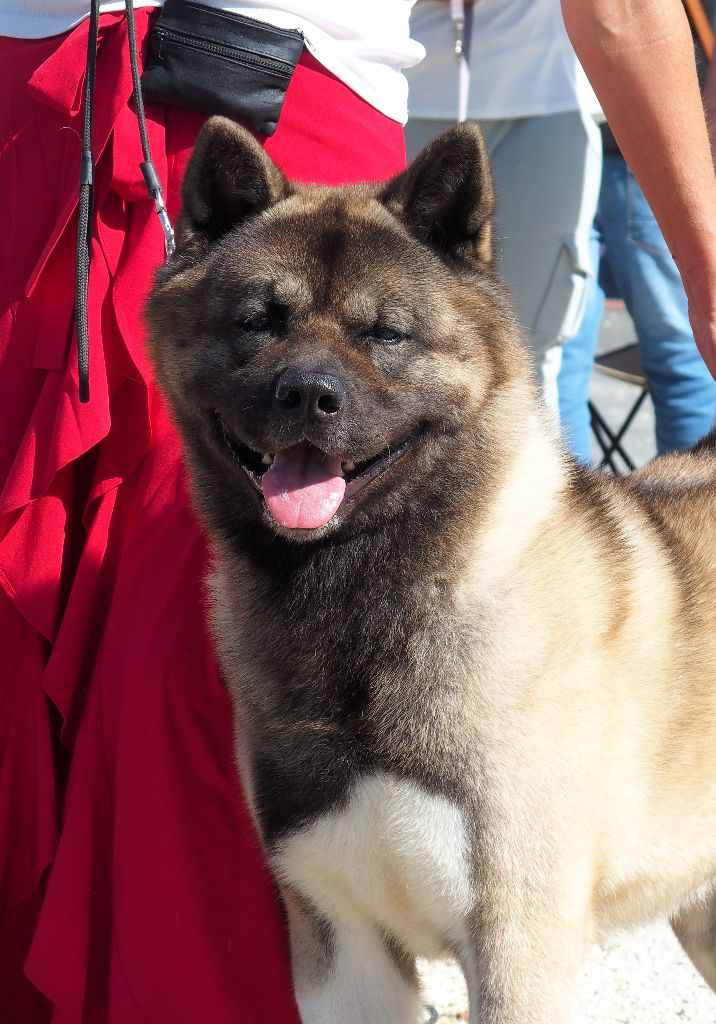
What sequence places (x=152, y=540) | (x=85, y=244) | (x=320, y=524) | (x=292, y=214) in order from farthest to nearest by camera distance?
1. (x=152, y=540)
2. (x=85, y=244)
3. (x=292, y=214)
4. (x=320, y=524)

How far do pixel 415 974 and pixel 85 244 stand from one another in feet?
4.99

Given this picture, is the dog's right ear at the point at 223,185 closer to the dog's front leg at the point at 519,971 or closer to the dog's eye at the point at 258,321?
the dog's eye at the point at 258,321

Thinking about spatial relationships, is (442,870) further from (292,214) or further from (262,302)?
(292,214)

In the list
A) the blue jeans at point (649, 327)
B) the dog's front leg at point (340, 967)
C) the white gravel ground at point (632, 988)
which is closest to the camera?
the dog's front leg at point (340, 967)

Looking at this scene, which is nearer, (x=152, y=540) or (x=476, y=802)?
(x=476, y=802)

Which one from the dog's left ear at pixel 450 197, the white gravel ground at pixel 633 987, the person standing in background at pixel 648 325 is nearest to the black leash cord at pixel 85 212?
the dog's left ear at pixel 450 197

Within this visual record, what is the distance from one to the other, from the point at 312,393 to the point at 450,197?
491 mm

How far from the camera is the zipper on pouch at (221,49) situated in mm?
2430

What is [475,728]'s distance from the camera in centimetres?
210

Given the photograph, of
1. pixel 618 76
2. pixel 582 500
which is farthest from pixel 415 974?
pixel 618 76

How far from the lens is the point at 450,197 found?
2.21 metres

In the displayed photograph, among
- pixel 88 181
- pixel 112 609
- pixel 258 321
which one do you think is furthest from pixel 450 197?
pixel 112 609

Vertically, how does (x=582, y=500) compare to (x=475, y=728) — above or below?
above

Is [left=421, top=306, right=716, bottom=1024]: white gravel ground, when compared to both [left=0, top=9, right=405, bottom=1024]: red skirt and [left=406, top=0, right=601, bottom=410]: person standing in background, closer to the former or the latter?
[left=0, top=9, right=405, bottom=1024]: red skirt
